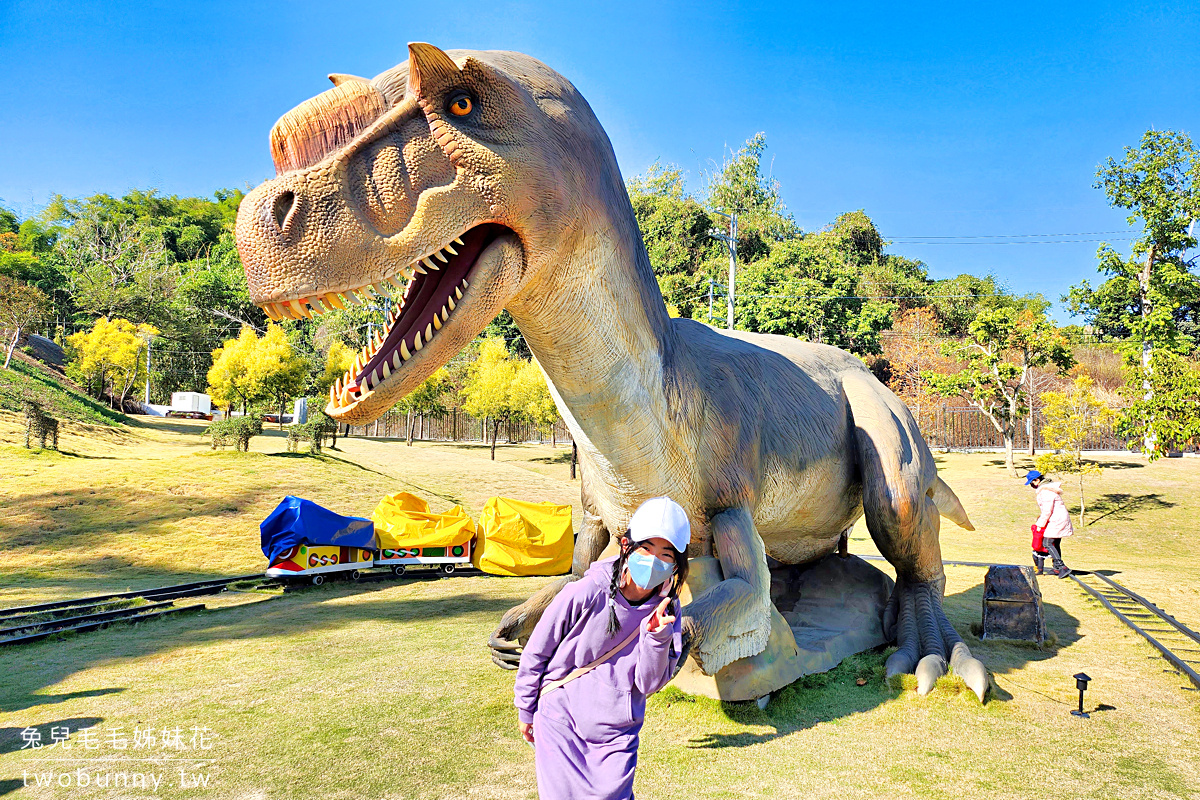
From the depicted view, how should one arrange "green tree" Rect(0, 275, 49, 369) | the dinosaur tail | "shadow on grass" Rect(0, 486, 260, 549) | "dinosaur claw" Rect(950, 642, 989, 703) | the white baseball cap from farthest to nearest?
1. "green tree" Rect(0, 275, 49, 369)
2. "shadow on grass" Rect(0, 486, 260, 549)
3. the dinosaur tail
4. "dinosaur claw" Rect(950, 642, 989, 703)
5. the white baseball cap

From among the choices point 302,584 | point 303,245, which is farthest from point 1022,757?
point 302,584

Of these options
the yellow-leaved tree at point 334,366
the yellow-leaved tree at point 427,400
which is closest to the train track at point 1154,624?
the yellow-leaved tree at point 427,400

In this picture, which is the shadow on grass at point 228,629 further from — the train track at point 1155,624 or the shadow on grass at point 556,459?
the shadow on grass at point 556,459

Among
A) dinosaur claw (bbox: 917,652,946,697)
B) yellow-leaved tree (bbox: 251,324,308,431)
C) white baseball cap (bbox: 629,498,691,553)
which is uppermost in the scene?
yellow-leaved tree (bbox: 251,324,308,431)

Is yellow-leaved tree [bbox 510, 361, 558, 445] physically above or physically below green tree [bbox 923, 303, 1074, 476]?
below

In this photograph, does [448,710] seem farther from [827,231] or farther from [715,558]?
[827,231]

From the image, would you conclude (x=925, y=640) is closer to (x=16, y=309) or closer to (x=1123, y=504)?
(x=1123, y=504)

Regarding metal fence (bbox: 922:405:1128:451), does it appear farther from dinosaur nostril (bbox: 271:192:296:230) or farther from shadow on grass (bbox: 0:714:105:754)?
dinosaur nostril (bbox: 271:192:296:230)

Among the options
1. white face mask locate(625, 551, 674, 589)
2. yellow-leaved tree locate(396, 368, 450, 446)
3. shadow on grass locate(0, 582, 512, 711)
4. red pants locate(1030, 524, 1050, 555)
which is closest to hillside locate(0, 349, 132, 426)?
yellow-leaved tree locate(396, 368, 450, 446)

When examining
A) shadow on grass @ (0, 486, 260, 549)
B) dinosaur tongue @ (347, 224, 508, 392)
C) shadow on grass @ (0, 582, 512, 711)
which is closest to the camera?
dinosaur tongue @ (347, 224, 508, 392)

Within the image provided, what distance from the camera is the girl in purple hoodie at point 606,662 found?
1821 millimetres

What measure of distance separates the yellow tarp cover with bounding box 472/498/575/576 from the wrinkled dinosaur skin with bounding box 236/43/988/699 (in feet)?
16.7

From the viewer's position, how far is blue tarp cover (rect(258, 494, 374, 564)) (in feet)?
25.2

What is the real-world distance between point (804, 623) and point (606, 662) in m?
3.03
